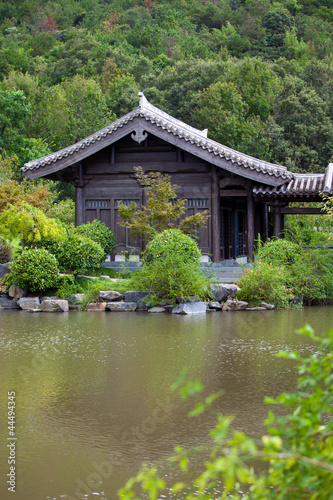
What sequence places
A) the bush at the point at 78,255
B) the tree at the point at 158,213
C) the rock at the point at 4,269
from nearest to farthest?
the bush at the point at 78,255 < the rock at the point at 4,269 < the tree at the point at 158,213

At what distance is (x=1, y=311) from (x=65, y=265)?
2.55 meters

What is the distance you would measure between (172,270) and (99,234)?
18.3 ft

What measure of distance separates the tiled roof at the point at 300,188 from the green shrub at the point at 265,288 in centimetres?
472

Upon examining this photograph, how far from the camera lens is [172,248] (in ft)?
52.9

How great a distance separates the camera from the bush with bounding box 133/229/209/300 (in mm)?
15422

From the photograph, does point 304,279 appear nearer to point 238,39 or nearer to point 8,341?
point 8,341

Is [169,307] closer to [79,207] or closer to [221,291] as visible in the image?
[221,291]

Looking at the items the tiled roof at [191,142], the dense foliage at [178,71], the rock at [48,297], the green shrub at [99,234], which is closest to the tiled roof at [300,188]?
the tiled roof at [191,142]

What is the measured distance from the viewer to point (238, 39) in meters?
64.6

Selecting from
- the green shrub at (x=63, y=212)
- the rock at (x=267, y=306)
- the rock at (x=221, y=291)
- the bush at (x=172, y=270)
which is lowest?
the rock at (x=267, y=306)

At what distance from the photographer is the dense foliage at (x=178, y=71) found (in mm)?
37406

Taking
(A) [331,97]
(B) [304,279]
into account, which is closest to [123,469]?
(B) [304,279]

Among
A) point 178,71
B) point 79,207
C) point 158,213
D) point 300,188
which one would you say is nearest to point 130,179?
point 79,207

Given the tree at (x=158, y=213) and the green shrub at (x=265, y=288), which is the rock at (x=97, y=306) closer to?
the tree at (x=158, y=213)
